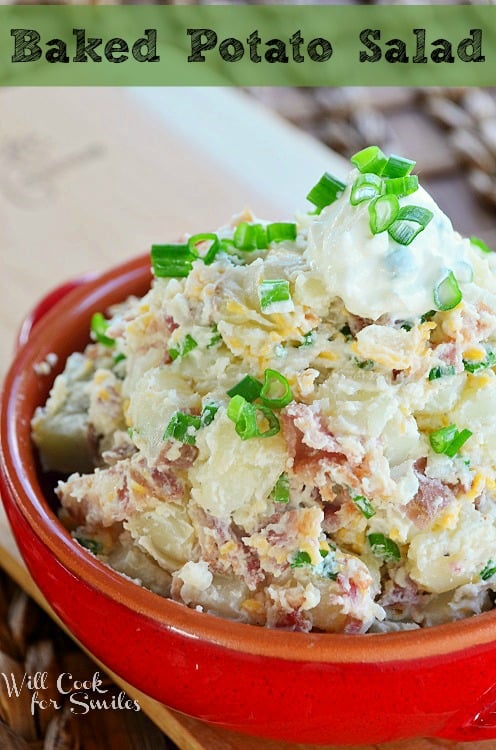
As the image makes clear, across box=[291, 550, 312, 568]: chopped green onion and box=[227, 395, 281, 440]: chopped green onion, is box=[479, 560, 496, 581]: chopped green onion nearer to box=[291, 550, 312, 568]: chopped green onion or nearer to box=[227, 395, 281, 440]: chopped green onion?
box=[291, 550, 312, 568]: chopped green onion

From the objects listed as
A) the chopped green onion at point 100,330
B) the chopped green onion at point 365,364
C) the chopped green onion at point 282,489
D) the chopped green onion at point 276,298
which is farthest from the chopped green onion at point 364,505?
the chopped green onion at point 100,330

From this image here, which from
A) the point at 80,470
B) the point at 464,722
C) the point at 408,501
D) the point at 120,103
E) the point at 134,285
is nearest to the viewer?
the point at 408,501

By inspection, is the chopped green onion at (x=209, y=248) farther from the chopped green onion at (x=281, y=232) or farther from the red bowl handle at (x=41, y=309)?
the red bowl handle at (x=41, y=309)

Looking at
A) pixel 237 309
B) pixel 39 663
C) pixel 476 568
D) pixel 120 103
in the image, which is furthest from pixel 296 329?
pixel 120 103

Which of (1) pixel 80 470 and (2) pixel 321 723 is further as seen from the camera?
(1) pixel 80 470

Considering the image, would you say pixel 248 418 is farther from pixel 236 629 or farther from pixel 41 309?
pixel 41 309

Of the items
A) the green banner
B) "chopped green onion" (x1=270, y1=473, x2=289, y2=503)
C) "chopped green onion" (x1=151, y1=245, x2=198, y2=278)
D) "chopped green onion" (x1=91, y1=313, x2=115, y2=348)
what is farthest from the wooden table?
"chopped green onion" (x1=270, y1=473, x2=289, y2=503)

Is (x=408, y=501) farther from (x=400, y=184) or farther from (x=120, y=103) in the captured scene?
(x=120, y=103)

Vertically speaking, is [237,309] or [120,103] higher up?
[120,103]
